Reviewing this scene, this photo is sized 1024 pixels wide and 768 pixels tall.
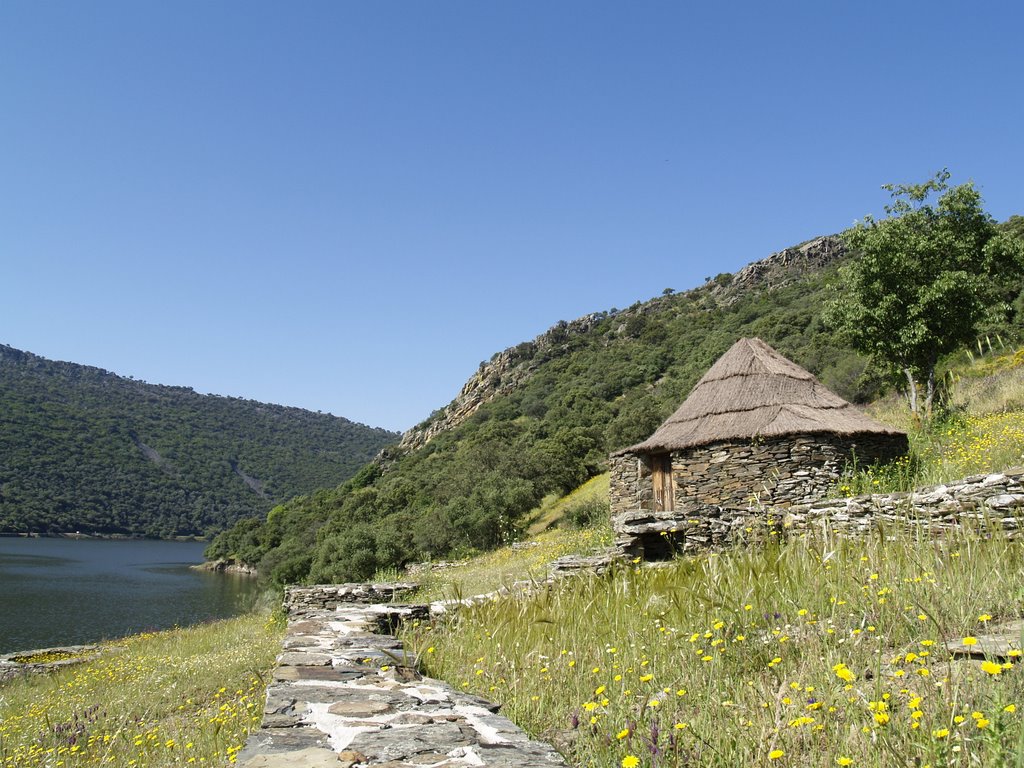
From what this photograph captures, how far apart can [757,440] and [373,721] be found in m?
12.7

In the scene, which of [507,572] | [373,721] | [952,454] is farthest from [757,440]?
[373,721]

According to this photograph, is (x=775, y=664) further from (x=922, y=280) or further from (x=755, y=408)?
(x=922, y=280)

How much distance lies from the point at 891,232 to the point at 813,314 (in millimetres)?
33979

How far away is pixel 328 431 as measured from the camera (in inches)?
7510

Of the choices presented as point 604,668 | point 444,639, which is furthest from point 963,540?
point 444,639

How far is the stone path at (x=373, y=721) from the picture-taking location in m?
2.57

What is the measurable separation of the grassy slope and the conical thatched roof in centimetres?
957

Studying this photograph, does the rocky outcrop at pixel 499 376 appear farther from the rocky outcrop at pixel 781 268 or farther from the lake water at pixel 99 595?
the lake water at pixel 99 595

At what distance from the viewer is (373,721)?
10.3 feet

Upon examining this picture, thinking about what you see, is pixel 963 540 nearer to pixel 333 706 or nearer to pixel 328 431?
pixel 333 706

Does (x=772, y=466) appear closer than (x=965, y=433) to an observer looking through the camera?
No

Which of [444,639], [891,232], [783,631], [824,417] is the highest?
[891,232]

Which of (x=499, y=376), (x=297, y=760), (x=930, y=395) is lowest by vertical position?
(x=297, y=760)

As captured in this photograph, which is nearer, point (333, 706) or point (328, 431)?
point (333, 706)
